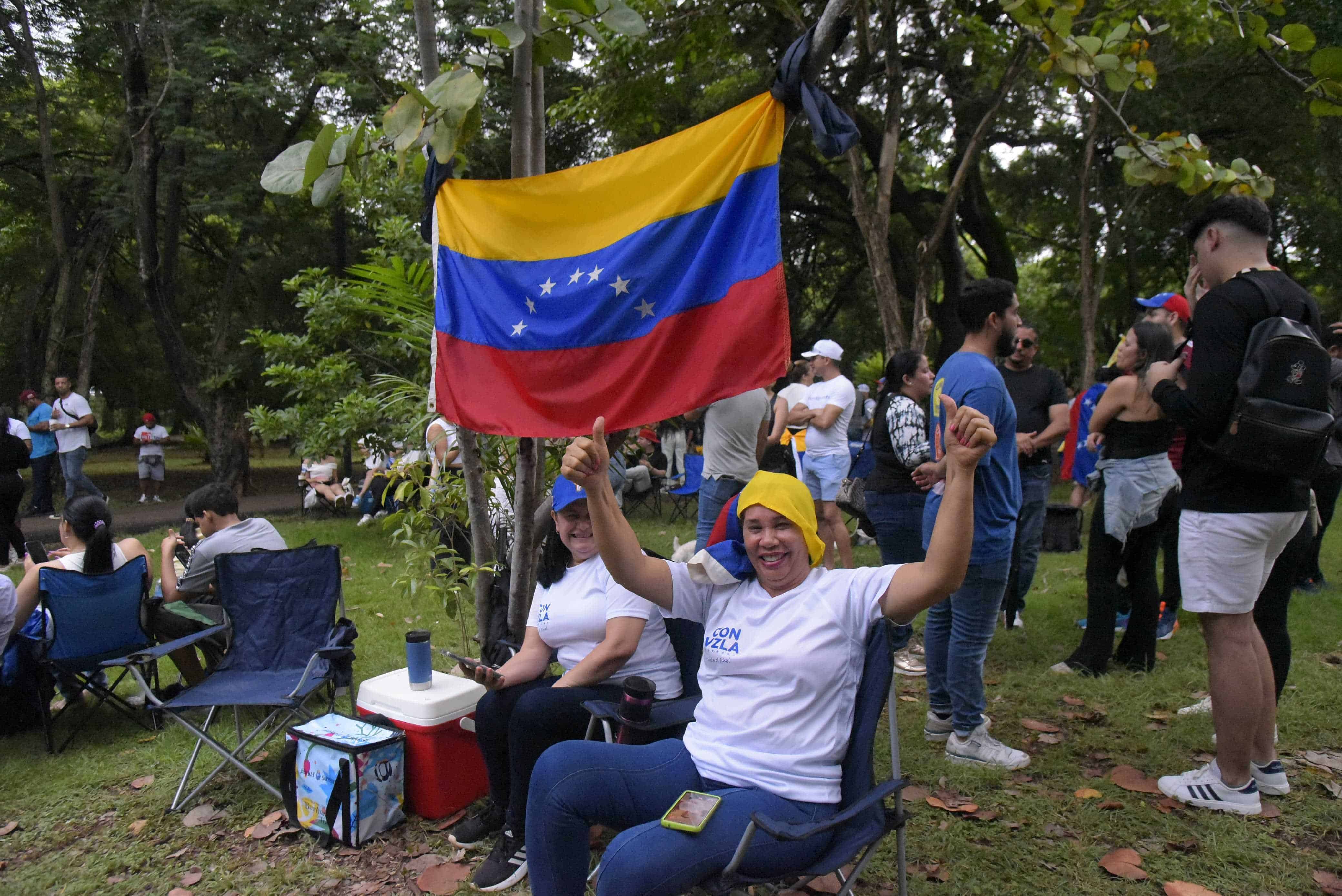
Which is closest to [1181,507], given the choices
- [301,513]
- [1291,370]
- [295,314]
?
[1291,370]

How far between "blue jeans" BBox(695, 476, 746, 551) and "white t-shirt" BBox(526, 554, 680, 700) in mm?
2543

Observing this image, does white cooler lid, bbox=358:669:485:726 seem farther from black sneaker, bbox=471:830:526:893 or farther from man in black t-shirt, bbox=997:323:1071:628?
man in black t-shirt, bbox=997:323:1071:628

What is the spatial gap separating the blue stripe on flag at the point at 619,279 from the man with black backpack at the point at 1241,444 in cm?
149

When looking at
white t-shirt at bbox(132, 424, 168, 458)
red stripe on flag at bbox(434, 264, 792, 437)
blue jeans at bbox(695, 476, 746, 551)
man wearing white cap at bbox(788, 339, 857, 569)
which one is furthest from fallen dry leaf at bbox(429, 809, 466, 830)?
white t-shirt at bbox(132, 424, 168, 458)

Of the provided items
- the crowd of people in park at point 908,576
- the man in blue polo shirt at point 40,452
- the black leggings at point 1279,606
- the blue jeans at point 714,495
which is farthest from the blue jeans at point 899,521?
the man in blue polo shirt at point 40,452

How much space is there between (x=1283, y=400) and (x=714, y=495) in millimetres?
3541

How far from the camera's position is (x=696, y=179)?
304 cm

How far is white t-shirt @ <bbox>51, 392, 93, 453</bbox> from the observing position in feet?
35.5

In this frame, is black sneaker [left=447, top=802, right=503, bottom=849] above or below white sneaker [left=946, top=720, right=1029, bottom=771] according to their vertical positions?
below

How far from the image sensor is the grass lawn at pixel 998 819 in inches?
116

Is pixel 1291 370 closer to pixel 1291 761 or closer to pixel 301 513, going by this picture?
pixel 1291 761

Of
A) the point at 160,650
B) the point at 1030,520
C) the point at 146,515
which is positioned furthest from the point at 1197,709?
the point at 146,515

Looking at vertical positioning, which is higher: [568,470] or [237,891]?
[568,470]

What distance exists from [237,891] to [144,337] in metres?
22.8
